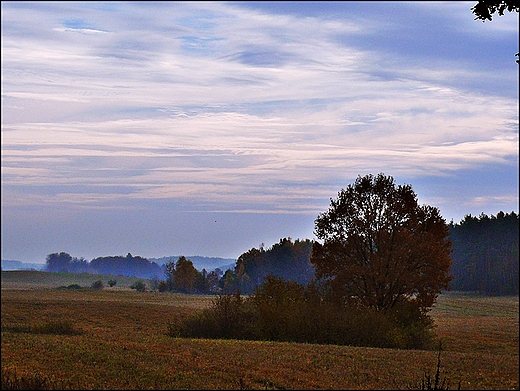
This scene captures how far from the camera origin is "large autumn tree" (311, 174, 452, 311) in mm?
35781

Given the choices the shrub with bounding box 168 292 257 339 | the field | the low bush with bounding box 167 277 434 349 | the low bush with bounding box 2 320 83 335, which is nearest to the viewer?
the field

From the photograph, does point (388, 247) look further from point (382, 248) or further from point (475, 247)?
point (475, 247)

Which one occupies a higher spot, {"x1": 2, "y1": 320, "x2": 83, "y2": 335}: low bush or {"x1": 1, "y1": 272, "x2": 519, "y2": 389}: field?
{"x1": 1, "y1": 272, "x2": 519, "y2": 389}: field

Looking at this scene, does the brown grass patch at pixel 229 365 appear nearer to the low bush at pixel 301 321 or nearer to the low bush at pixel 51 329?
the low bush at pixel 51 329

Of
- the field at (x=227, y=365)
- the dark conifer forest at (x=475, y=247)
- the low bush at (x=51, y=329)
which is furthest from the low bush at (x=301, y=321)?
the low bush at (x=51, y=329)

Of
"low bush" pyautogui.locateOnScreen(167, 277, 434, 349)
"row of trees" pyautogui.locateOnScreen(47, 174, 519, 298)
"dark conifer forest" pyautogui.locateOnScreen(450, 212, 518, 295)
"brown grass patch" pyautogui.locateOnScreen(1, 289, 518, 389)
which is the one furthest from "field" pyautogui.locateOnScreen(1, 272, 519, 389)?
"low bush" pyautogui.locateOnScreen(167, 277, 434, 349)

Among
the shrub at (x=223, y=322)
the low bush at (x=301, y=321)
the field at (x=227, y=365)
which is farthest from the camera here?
the shrub at (x=223, y=322)

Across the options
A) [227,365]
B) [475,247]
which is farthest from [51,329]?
[475,247]

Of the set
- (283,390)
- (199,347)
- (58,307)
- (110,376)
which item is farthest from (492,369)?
(58,307)

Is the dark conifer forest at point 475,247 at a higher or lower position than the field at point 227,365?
higher

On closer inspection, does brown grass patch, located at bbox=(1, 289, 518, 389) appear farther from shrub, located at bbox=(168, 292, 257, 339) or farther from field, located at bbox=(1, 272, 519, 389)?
shrub, located at bbox=(168, 292, 257, 339)

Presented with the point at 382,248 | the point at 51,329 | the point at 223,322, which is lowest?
the point at 51,329

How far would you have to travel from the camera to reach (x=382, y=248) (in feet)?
119

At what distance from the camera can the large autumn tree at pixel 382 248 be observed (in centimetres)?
3578
